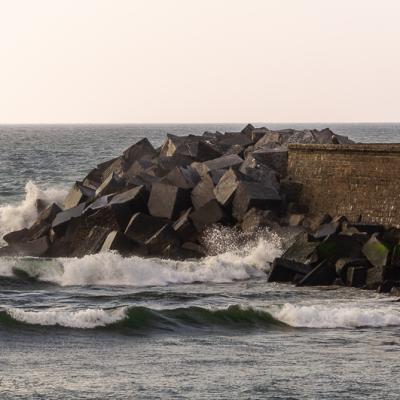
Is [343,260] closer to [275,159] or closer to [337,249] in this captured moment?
[337,249]

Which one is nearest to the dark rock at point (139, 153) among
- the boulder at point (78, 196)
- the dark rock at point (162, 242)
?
the boulder at point (78, 196)

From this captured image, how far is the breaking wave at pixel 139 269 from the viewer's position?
19.3 metres

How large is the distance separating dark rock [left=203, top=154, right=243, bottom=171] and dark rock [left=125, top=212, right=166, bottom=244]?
10.2 feet

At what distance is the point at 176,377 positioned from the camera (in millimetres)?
11852

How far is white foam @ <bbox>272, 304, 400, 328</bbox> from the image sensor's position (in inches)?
592

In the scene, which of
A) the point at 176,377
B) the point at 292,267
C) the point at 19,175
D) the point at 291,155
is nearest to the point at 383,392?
the point at 176,377

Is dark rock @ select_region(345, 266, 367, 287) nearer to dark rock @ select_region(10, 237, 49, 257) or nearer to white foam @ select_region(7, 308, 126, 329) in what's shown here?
white foam @ select_region(7, 308, 126, 329)

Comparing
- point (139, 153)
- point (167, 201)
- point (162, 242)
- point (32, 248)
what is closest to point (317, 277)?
point (162, 242)

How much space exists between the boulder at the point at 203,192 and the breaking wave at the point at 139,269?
2129 mm

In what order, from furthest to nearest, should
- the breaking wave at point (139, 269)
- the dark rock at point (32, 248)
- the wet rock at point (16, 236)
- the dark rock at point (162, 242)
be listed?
the wet rock at point (16, 236), the dark rock at point (32, 248), the dark rock at point (162, 242), the breaking wave at point (139, 269)

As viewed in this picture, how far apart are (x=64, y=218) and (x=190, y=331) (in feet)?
27.0

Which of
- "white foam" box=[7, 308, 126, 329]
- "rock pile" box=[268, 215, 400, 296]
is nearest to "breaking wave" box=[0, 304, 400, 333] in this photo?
"white foam" box=[7, 308, 126, 329]

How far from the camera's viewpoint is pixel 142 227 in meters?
A: 21.2

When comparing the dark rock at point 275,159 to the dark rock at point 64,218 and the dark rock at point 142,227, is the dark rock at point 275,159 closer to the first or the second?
Answer: the dark rock at point 142,227
